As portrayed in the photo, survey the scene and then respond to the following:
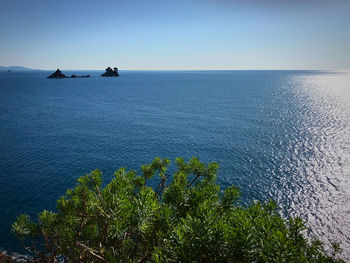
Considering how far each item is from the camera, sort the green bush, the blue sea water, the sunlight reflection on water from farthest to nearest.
A: the blue sea water < the sunlight reflection on water < the green bush

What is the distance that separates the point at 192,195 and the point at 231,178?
123 ft

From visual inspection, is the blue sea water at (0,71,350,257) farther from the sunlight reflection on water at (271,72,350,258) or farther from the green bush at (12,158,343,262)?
the green bush at (12,158,343,262)

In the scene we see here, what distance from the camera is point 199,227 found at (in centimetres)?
1148

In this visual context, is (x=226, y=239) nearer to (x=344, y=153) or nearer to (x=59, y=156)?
(x=59, y=156)

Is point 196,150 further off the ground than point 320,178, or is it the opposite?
point 196,150

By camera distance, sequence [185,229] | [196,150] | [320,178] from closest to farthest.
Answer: [185,229] → [320,178] → [196,150]

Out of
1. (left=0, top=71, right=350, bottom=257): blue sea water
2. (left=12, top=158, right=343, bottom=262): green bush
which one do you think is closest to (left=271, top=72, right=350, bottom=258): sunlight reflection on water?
(left=0, top=71, right=350, bottom=257): blue sea water

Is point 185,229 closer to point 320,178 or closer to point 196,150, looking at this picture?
point 196,150

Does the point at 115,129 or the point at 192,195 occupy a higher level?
the point at 192,195

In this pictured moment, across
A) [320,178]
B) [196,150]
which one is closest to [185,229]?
[196,150]

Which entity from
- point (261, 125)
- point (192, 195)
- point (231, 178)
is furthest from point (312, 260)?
point (261, 125)

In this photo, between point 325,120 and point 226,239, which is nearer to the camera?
point 226,239

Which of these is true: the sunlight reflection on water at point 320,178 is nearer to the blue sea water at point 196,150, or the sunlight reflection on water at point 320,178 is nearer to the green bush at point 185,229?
the blue sea water at point 196,150

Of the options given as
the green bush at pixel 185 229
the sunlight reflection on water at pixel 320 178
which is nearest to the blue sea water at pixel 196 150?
the sunlight reflection on water at pixel 320 178
